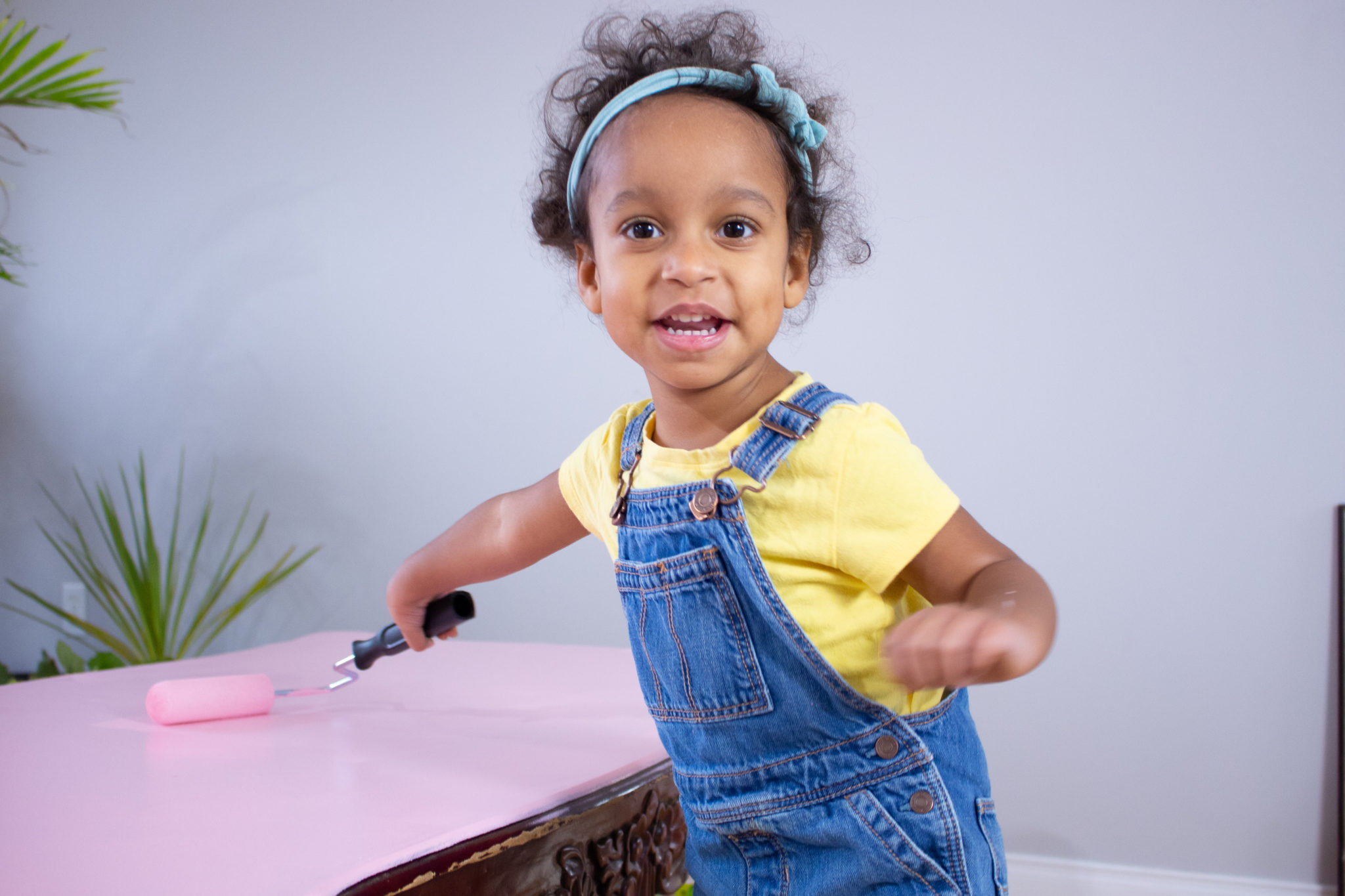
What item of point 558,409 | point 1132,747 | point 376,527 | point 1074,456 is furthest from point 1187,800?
point 376,527

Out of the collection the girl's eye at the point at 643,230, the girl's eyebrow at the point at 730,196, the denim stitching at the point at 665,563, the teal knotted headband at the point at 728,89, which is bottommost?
the denim stitching at the point at 665,563

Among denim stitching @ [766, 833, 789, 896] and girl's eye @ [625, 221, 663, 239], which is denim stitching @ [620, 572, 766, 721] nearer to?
denim stitching @ [766, 833, 789, 896]

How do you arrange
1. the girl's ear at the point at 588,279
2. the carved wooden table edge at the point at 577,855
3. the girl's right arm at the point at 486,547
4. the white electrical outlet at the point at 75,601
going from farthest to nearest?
the white electrical outlet at the point at 75,601, the girl's right arm at the point at 486,547, the girl's ear at the point at 588,279, the carved wooden table edge at the point at 577,855

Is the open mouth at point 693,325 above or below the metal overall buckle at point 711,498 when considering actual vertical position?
above

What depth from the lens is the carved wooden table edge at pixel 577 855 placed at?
1.92ft

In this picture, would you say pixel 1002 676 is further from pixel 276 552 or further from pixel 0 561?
pixel 0 561

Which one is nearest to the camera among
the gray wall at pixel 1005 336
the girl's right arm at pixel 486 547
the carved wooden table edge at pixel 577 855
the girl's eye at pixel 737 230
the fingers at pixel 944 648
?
the fingers at pixel 944 648

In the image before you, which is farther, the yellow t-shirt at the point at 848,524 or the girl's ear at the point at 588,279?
the girl's ear at the point at 588,279

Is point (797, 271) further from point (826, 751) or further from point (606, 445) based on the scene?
point (826, 751)

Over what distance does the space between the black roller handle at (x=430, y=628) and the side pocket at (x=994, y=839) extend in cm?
48

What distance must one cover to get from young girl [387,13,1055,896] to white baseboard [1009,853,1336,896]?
130cm

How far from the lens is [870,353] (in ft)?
6.32

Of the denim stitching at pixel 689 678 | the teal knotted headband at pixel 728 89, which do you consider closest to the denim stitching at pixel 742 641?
the denim stitching at pixel 689 678

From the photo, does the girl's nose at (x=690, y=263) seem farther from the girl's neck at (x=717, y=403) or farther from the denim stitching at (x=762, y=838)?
the denim stitching at (x=762, y=838)
